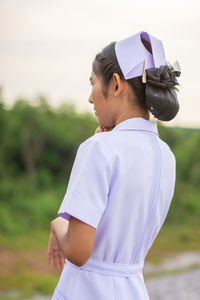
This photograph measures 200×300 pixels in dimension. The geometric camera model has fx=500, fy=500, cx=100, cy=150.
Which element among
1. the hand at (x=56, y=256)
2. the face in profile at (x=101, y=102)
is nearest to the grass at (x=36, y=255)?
the hand at (x=56, y=256)

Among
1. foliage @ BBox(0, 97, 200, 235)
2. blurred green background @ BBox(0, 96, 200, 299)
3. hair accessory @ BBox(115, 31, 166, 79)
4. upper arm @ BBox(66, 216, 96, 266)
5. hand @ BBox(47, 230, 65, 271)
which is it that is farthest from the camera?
foliage @ BBox(0, 97, 200, 235)

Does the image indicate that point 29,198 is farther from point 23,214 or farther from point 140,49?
point 140,49

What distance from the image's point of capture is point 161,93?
1.51 meters

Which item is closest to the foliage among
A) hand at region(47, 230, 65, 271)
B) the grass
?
the grass

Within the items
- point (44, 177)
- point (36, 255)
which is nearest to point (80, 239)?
point (36, 255)

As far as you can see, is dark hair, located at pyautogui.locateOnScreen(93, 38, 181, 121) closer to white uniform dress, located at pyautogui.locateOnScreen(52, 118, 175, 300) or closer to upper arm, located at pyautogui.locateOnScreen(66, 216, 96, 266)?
white uniform dress, located at pyautogui.locateOnScreen(52, 118, 175, 300)

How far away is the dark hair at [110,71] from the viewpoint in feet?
4.97

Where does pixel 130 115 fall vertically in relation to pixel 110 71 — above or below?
below

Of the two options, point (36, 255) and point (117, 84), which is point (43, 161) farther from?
point (117, 84)

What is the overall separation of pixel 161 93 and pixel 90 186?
1.19ft

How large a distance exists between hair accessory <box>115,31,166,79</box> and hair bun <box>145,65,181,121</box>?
0.03 metres

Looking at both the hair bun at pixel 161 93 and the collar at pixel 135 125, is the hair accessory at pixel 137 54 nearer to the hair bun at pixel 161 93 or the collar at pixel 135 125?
the hair bun at pixel 161 93

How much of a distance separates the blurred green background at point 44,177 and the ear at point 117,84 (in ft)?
77.6

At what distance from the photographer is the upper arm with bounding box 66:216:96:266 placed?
140cm
